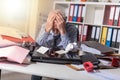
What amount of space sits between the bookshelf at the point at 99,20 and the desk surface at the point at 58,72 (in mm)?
1707

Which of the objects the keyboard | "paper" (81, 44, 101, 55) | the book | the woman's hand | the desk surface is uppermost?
the woman's hand

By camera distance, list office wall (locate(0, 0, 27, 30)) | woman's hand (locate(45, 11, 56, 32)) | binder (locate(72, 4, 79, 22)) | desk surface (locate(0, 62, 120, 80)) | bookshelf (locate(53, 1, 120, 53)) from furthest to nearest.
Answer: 1. binder (locate(72, 4, 79, 22))
2. office wall (locate(0, 0, 27, 30))
3. bookshelf (locate(53, 1, 120, 53))
4. woman's hand (locate(45, 11, 56, 32))
5. desk surface (locate(0, 62, 120, 80))

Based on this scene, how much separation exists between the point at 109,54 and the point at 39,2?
6.72ft

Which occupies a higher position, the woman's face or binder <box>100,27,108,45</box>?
the woman's face

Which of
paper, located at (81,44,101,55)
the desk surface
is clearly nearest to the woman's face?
paper, located at (81,44,101,55)

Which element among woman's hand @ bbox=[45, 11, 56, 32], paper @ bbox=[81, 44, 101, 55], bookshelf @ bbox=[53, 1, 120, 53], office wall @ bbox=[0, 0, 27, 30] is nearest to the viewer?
paper @ bbox=[81, 44, 101, 55]

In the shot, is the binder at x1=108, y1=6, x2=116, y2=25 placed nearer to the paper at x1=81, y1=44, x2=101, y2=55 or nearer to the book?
the paper at x1=81, y1=44, x2=101, y2=55

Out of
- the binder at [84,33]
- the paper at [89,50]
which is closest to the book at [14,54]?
the paper at [89,50]

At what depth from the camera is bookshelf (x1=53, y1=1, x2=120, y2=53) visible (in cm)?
273

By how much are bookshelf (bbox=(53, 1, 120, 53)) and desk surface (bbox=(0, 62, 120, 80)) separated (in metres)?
1.71

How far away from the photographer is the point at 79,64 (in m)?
1.18

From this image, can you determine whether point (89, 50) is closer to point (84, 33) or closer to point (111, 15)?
point (111, 15)

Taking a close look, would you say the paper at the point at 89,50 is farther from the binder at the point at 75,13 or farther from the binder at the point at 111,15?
the binder at the point at 75,13

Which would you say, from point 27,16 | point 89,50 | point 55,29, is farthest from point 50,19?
point 27,16
